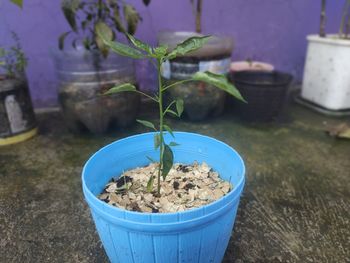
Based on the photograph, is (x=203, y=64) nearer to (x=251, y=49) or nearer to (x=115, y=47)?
(x=251, y=49)

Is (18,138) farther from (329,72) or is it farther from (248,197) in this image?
(329,72)

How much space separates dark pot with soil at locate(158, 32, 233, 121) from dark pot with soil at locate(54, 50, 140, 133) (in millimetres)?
300

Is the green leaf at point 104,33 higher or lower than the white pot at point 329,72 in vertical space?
higher

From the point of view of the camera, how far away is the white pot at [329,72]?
2.08 m

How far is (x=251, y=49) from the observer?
98.7 inches

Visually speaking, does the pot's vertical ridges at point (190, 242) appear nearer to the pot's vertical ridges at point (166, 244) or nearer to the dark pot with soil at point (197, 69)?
the pot's vertical ridges at point (166, 244)

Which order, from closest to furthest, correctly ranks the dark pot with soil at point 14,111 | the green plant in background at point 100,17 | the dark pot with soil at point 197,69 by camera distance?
1. the green plant in background at point 100,17
2. the dark pot with soil at point 14,111
3. the dark pot with soil at point 197,69

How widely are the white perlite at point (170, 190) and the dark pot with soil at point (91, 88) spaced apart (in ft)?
2.75

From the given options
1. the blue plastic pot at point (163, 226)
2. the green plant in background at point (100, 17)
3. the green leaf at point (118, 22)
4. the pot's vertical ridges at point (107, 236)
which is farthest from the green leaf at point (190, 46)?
the green leaf at point (118, 22)

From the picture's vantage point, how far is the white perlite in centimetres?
89

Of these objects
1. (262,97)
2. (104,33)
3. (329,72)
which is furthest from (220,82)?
(329,72)

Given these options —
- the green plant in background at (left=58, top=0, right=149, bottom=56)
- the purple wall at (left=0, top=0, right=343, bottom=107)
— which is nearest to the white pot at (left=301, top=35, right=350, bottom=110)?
the purple wall at (left=0, top=0, right=343, bottom=107)

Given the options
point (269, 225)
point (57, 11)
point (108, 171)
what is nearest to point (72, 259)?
point (108, 171)

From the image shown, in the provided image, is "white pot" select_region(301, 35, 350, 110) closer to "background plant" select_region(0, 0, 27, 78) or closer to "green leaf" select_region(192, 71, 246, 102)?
"green leaf" select_region(192, 71, 246, 102)
